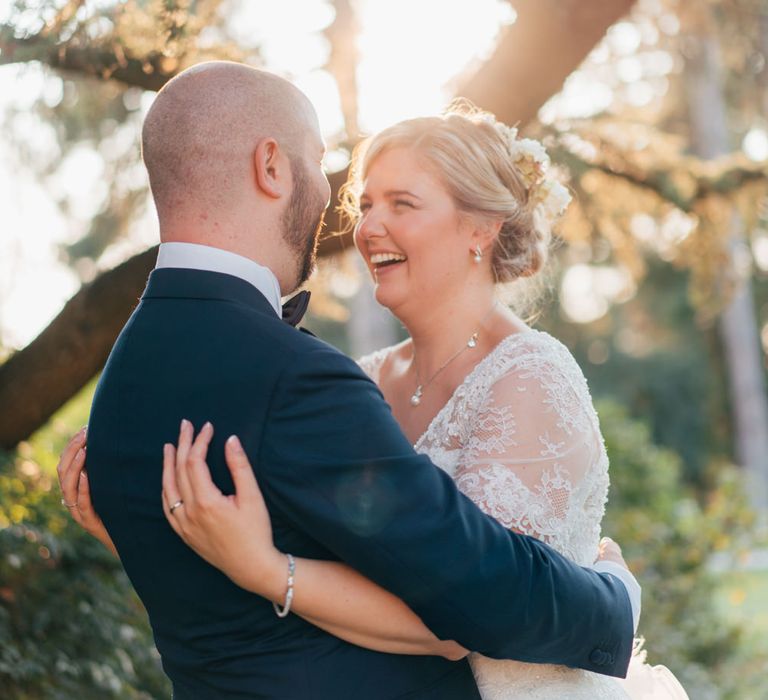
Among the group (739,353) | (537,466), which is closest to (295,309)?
(537,466)

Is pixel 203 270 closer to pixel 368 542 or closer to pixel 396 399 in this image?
pixel 368 542

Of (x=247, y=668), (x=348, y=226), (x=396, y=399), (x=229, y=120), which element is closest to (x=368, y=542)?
(x=247, y=668)

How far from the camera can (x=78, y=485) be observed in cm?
221

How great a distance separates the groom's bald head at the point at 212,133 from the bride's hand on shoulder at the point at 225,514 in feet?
1.48

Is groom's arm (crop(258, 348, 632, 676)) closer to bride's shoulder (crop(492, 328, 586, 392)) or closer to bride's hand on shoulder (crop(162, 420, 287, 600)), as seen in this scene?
bride's hand on shoulder (crop(162, 420, 287, 600))

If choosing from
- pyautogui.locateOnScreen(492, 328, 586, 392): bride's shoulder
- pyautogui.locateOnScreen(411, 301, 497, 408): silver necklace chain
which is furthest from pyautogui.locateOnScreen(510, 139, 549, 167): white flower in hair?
pyautogui.locateOnScreen(492, 328, 586, 392): bride's shoulder

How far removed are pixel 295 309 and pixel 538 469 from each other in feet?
2.34

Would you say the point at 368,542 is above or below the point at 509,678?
above

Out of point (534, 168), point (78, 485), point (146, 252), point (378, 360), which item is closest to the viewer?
point (78, 485)

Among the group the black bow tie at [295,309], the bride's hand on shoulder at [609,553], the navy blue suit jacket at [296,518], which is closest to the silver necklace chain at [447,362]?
the bride's hand on shoulder at [609,553]

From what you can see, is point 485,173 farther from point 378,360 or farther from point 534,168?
point 378,360

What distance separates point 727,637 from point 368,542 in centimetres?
697

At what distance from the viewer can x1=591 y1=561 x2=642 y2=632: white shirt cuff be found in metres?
2.25

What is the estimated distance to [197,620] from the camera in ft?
6.52
